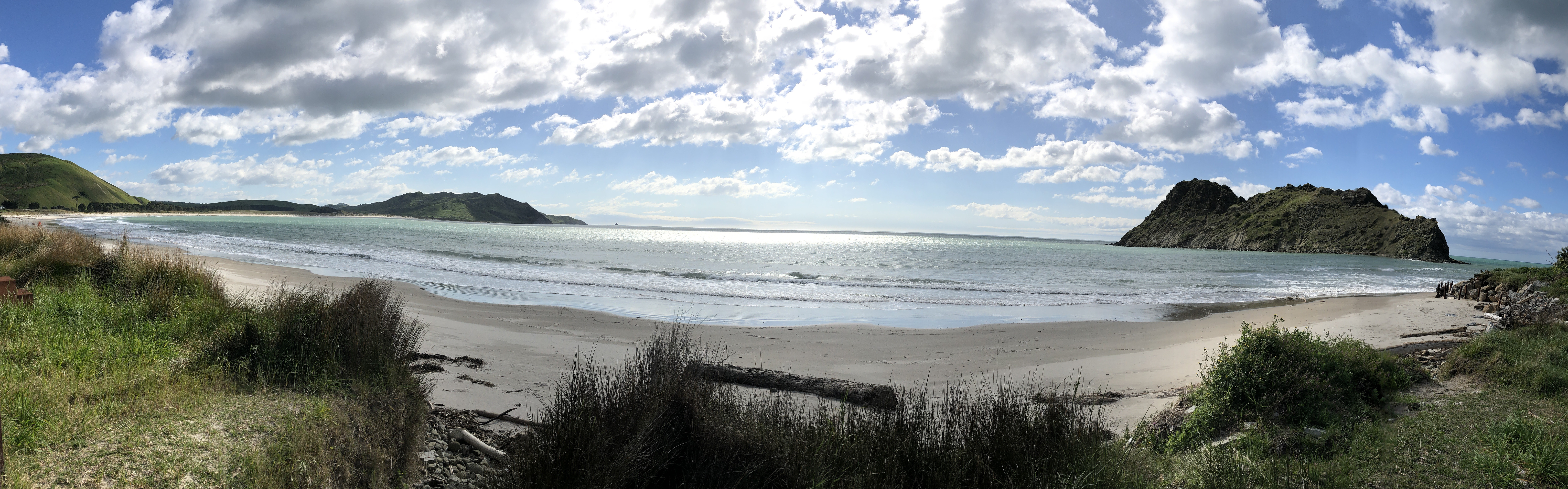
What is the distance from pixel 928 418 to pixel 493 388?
17.6 feet

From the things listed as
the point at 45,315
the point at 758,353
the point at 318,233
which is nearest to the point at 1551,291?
the point at 758,353

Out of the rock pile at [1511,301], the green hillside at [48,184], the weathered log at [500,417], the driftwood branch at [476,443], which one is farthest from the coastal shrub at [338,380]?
the green hillside at [48,184]

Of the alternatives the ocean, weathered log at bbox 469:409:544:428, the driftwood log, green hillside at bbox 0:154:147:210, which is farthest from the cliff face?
green hillside at bbox 0:154:147:210

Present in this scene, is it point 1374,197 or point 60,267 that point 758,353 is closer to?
point 60,267

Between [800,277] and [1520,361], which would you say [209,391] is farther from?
[800,277]

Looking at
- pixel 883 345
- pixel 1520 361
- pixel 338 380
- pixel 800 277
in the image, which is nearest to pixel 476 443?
pixel 338 380

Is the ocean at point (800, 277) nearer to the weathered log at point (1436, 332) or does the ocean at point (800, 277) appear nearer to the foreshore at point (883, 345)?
the foreshore at point (883, 345)

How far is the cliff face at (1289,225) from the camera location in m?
95.4

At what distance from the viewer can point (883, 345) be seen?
1316 cm

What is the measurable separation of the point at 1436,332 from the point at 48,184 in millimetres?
234148

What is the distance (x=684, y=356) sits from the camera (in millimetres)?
5164

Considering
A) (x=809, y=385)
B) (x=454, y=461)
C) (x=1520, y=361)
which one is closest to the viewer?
(x=454, y=461)

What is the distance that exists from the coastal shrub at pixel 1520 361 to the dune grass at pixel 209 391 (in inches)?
402

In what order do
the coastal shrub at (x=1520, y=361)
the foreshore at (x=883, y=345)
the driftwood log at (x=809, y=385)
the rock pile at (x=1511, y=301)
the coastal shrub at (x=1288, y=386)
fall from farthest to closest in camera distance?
1. the rock pile at (x=1511, y=301)
2. the foreshore at (x=883, y=345)
3. the driftwood log at (x=809, y=385)
4. the coastal shrub at (x=1520, y=361)
5. the coastal shrub at (x=1288, y=386)
